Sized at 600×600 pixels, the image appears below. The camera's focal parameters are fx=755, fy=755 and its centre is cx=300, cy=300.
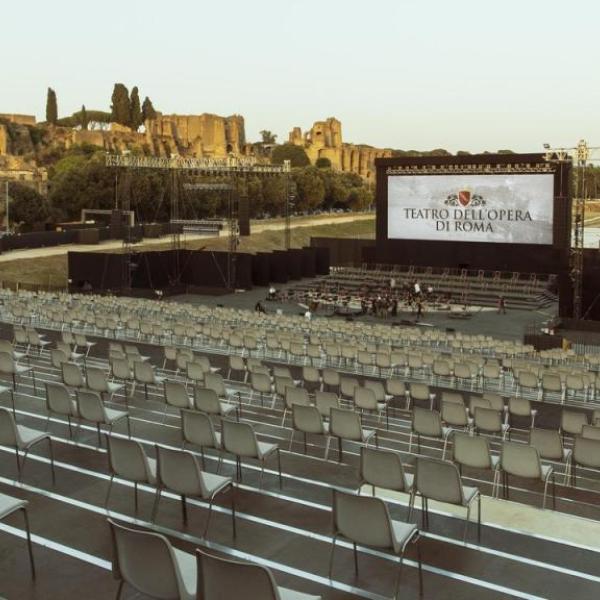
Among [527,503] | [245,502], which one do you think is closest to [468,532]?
[527,503]

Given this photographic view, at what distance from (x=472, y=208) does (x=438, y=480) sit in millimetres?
31053

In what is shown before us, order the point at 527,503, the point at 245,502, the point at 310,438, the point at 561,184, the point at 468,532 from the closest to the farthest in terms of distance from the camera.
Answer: the point at 468,532 → the point at 245,502 → the point at 527,503 → the point at 310,438 → the point at 561,184

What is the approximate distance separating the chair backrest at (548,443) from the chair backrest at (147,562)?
4.33 meters

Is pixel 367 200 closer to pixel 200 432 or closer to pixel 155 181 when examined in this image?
pixel 155 181

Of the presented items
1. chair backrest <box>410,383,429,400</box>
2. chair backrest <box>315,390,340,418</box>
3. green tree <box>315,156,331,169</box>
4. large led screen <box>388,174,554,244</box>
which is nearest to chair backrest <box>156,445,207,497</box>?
chair backrest <box>315,390,340,418</box>

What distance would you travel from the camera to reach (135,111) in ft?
405

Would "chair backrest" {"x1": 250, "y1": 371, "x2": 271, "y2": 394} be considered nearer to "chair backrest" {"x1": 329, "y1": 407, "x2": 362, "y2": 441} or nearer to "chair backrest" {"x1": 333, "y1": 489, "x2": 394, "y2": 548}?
"chair backrest" {"x1": 329, "y1": 407, "x2": 362, "y2": 441}

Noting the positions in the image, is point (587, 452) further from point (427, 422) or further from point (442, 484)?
point (442, 484)

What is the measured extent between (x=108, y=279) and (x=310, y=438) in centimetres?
2911

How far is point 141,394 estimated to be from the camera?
33.4 ft

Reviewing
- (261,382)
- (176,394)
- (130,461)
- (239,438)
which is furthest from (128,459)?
(261,382)

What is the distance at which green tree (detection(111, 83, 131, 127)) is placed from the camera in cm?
12062

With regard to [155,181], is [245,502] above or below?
below

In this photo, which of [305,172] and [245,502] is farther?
[305,172]
